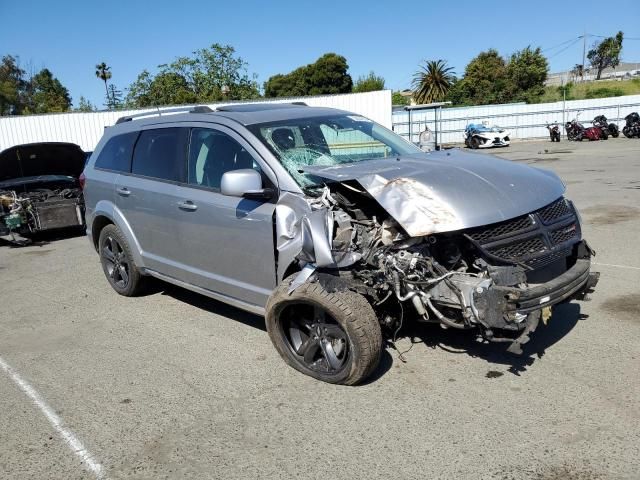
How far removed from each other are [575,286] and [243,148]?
8.68ft

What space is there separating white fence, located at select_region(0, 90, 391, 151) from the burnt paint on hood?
1295 cm

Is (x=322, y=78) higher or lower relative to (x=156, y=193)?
higher

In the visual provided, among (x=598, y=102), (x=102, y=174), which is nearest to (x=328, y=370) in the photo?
(x=102, y=174)

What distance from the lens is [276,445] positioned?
317 centimetres

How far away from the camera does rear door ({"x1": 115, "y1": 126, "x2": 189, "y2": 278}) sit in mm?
4965

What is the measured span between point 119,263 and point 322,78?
242 ft

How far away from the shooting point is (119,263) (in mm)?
6160

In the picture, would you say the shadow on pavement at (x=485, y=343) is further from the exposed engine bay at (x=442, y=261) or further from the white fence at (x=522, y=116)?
the white fence at (x=522, y=116)

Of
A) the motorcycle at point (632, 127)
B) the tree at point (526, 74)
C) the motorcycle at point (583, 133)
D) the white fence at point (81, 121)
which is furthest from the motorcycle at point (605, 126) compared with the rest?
the tree at point (526, 74)

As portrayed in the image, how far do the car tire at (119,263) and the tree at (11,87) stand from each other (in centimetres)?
5884

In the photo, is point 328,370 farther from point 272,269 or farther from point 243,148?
point 243,148

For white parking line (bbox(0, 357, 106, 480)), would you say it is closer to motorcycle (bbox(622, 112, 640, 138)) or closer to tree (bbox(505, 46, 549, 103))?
motorcycle (bbox(622, 112, 640, 138))

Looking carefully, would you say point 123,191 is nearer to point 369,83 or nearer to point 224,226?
point 224,226

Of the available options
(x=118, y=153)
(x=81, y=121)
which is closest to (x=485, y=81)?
(x=81, y=121)
